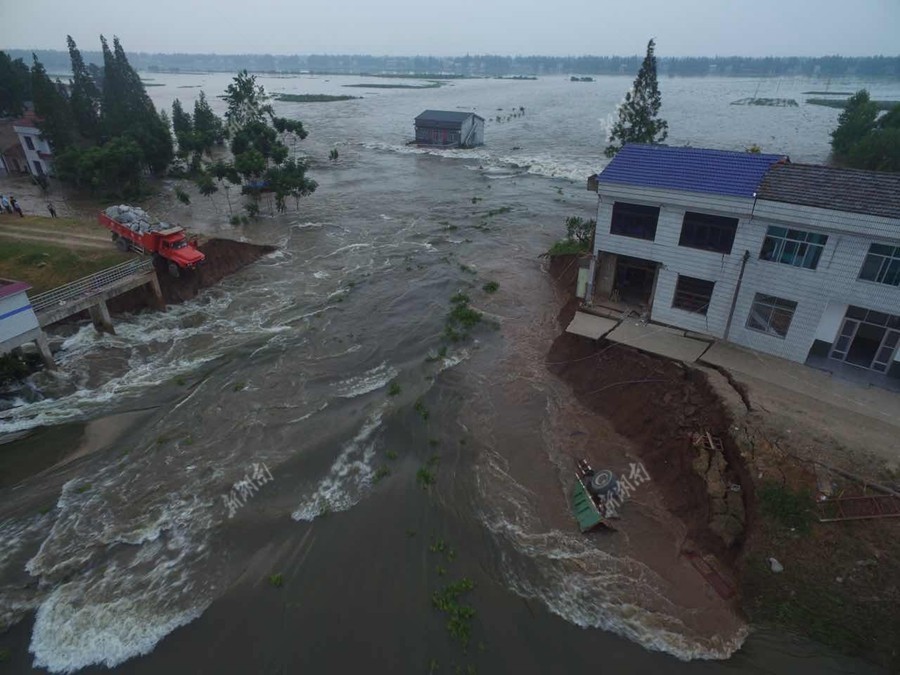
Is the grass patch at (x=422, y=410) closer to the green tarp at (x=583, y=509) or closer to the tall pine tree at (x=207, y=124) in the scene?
the green tarp at (x=583, y=509)

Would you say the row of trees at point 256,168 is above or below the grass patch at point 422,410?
above

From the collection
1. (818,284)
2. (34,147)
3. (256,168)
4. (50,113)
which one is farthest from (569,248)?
(34,147)

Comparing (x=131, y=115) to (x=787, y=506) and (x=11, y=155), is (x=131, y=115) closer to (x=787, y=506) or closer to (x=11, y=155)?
(x=11, y=155)

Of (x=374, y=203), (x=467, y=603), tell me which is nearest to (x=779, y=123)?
(x=374, y=203)

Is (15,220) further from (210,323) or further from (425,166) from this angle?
(425,166)

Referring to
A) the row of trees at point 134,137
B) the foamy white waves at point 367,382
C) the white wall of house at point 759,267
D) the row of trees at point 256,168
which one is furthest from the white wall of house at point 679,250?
the row of trees at point 134,137
